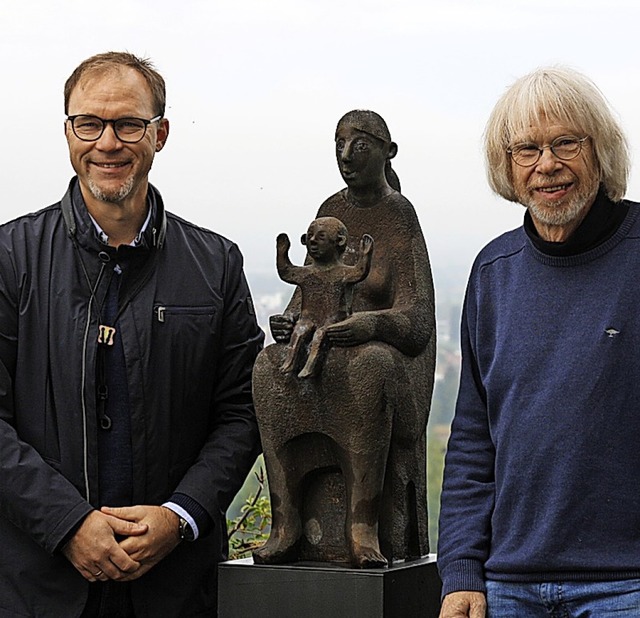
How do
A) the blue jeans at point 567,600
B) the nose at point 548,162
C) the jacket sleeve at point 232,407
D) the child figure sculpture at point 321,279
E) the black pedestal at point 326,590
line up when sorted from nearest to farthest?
the blue jeans at point 567,600 → the nose at point 548,162 → the black pedestal at point 326,590 → the child figure sculpture at point 321,279 → the jacket sleeve at point 232,407

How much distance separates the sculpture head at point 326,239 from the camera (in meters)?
3.20

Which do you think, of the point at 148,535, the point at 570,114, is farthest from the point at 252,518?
the point at 570,114

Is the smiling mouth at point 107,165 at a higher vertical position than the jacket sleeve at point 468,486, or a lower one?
higher

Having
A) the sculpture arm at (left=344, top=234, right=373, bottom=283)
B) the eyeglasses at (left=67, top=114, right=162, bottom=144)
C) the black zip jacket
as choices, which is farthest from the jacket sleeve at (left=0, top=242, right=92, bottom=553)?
the sculpture arm at (left=344, top=234, right=373, bottom=283)

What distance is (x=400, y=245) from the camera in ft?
11.0

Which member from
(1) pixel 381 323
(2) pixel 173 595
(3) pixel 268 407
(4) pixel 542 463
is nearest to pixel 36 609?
(2) pixel 173 595

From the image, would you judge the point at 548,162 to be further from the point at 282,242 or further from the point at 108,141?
the point at 108,141

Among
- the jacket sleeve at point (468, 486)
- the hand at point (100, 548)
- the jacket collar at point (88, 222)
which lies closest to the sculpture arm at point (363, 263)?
the jacket sleeve at point (468, 486)

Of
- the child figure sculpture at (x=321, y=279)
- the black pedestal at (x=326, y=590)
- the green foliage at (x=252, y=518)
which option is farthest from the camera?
the green foliage at (x=252, y=518)

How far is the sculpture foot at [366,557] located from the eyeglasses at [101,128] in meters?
1.05

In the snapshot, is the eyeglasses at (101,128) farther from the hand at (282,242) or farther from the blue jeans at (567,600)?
the blue jeans at (567,600)

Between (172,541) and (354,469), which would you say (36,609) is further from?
(354,469)

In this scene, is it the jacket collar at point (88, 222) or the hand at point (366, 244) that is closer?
the hand at point (366, 244)

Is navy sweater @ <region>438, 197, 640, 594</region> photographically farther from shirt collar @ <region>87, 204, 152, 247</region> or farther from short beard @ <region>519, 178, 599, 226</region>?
shirt collar @ <region>87, 204, 152, 247</region>
